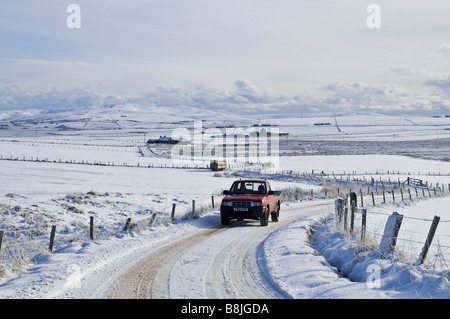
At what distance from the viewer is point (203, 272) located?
9.87 meters

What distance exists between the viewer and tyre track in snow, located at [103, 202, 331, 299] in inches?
326

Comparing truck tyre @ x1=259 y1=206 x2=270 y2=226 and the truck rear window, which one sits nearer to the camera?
truck tyre @ x1=259 y1=206 x2=270 y2=226

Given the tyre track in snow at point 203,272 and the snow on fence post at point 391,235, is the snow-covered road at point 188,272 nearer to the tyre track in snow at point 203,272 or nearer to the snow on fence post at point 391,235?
the tyre track in snow at point 203,272

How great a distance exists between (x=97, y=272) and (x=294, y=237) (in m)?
7.12

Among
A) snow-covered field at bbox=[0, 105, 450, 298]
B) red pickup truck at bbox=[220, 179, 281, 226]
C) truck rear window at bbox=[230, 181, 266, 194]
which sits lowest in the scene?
snow-covered field at bbox=[0, 105, 450, 298]

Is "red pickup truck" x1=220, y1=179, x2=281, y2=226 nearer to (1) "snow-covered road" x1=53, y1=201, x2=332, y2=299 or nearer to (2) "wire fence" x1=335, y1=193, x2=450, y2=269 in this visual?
(1) "snow-covered road" x1=53, y1=201, x2=332, y2=299

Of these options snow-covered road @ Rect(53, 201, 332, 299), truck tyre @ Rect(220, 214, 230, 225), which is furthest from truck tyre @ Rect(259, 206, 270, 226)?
snow-covered road @ Rect(53, 201, 332, 299)

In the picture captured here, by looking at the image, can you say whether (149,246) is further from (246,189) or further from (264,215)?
(246,189)

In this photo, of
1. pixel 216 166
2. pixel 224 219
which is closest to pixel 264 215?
pixel 224 219

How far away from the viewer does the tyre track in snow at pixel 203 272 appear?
8.28 meters

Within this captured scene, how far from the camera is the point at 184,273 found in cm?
980

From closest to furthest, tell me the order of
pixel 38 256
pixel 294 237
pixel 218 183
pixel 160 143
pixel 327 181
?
1. pixel 38 256
2. pixel 294 237
3. pixel 218 183
4. pixel 327 181
5. pixel 160 143
